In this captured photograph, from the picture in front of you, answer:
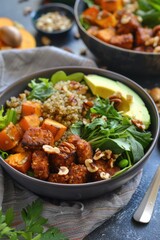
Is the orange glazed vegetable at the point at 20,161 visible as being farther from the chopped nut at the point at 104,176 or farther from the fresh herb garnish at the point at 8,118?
the chopped nut at the point at 104,176

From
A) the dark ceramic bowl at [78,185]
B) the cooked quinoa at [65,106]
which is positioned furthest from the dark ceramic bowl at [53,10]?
the dark ceramic bowl at [78,185]

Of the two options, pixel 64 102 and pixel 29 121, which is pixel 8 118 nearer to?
pixel 29 121

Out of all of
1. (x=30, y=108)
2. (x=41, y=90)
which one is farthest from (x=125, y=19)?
(x=30, y=108)

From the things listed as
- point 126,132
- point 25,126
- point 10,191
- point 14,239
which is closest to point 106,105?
point 126,132

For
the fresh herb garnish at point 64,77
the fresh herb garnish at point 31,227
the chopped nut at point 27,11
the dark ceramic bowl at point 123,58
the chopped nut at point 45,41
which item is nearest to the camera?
the fresh herb garnish at point 31,227

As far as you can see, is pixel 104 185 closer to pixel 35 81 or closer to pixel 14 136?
pixel 14 136

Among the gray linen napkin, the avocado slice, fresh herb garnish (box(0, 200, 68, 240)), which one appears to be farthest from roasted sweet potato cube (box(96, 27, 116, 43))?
fresh herb garnish (box(0, 200, 68, 240))
